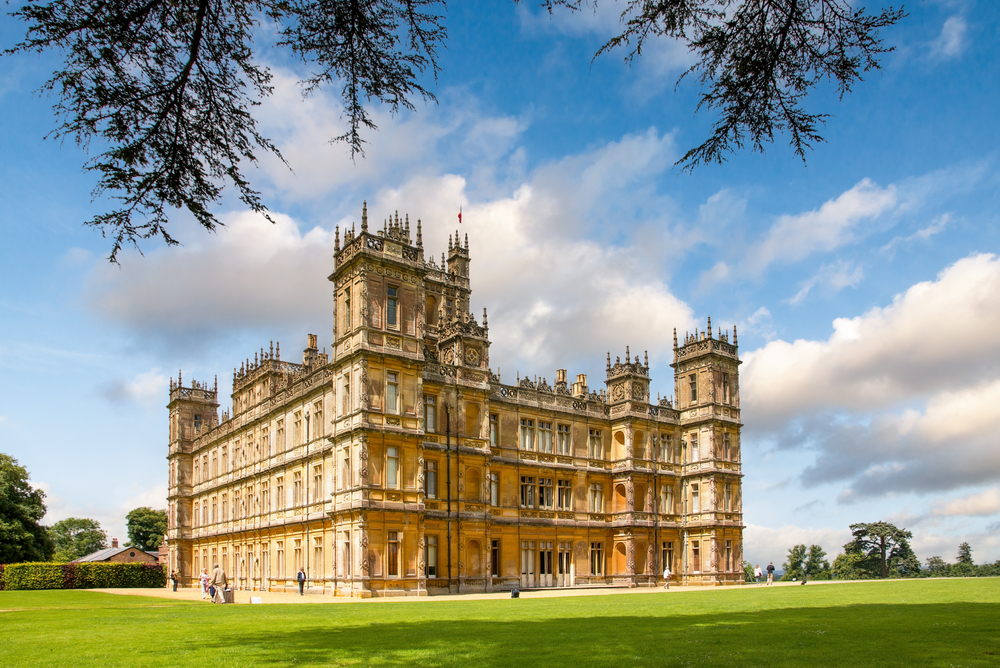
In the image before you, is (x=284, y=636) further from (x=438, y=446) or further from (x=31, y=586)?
(x=31, y=586)

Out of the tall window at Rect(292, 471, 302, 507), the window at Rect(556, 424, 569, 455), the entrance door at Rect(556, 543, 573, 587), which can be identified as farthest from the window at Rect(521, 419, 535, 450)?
the tall window at Rect(292, 471, 302, 507)

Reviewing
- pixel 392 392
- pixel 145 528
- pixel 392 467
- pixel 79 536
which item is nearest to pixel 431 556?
pixel 392 467

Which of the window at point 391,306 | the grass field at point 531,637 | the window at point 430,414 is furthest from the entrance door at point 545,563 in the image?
the grass field at point 531,637

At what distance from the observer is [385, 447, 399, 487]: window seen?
34.1 m

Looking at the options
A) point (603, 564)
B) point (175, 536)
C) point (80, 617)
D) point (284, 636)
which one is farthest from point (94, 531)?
point (284, 636)

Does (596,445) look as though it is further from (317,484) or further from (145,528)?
(145,528)

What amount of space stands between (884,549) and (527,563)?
4428 cm

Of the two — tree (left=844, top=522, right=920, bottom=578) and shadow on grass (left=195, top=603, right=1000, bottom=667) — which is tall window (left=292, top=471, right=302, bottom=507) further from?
tree (left=844, top=522, right=920, bottom=578)

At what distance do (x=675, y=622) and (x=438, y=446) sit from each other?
22.2m

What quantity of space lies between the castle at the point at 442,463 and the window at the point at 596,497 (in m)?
0.11

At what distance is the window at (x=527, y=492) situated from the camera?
138 ft

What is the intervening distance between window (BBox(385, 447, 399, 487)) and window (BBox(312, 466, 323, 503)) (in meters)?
5.11

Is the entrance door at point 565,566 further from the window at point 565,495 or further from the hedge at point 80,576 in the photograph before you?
the hedge at point 80,576

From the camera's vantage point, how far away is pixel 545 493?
4319 cm
